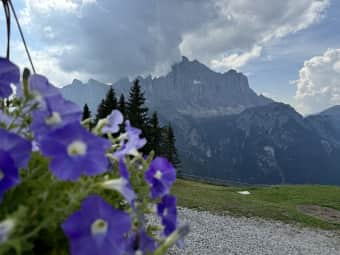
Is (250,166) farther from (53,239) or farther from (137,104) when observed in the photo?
(53,239)

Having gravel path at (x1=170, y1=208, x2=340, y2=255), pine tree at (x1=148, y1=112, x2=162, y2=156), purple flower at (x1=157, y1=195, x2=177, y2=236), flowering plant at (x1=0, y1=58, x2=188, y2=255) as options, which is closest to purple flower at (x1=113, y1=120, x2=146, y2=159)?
flowering plant at (x1=0, y1=58, x2=188, y2=255)

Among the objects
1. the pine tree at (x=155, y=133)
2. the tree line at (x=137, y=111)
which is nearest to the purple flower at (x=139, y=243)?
the tree line at (x=137, y=111)

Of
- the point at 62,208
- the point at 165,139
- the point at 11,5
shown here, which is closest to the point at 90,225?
the point at 62,208

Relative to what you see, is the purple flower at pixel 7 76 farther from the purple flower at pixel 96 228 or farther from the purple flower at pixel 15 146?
the purple flower at pixel 96 228

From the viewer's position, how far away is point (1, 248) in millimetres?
441

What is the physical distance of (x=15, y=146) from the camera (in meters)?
0.54

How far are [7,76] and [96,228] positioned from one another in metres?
0.40

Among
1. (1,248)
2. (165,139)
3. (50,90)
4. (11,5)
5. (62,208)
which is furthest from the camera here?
(165,139)

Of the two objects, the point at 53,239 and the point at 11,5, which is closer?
the point at 53,239

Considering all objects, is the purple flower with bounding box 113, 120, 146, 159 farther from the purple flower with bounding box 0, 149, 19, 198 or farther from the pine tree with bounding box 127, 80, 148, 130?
the pine tree with bounding box 127, 80, 148, 130

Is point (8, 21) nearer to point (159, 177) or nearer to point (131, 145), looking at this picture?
point (131, 145)

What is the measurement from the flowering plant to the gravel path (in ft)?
26.6

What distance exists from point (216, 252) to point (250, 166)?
7493 inches

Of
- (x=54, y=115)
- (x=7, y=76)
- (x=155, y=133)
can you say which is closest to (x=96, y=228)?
(x=54, y=115)
